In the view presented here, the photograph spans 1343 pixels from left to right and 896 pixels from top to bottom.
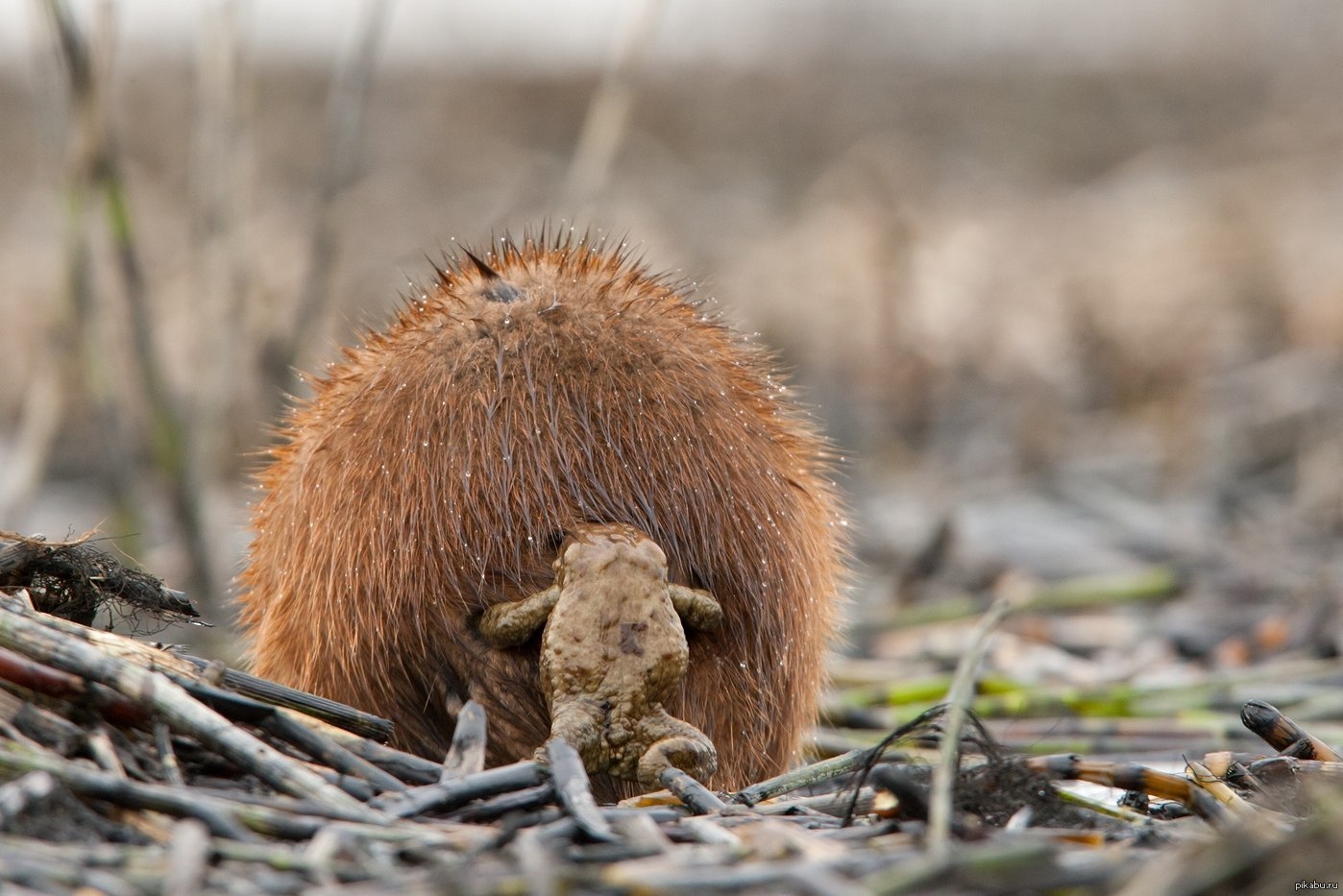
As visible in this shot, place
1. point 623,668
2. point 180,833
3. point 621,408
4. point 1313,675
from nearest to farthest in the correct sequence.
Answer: point 180,833 < point 623,668 < point 621,408 < point 1313,675

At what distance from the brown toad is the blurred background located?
121cm

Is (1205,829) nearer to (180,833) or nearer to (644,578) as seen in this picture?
(644,578)

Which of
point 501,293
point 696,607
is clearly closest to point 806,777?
point 696,607

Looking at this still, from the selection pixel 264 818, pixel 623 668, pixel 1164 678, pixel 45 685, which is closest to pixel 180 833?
pixel 264 818

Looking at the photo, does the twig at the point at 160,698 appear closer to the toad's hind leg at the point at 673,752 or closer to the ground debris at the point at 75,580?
the ground debris at the point at 75,580

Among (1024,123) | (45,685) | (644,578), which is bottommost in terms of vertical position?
(45,685)

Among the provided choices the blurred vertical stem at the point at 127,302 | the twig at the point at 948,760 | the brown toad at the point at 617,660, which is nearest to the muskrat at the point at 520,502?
the brown toad at the point at 617,660

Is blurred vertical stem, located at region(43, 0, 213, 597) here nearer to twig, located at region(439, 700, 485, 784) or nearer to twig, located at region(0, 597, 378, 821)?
twig, located at region(0, 597, 378, 821)

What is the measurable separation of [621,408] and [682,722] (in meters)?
0.62

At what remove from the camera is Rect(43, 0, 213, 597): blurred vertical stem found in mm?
5008

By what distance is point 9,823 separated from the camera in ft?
6.91

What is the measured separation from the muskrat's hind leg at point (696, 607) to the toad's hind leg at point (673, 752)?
0.67ft

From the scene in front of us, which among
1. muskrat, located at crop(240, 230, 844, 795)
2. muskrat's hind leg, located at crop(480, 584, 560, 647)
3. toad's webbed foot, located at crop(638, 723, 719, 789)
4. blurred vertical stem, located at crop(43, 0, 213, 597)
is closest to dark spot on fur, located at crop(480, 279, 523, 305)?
muskrat, located at crop(240, 230, 844, 795)

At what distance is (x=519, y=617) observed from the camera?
2729mm
